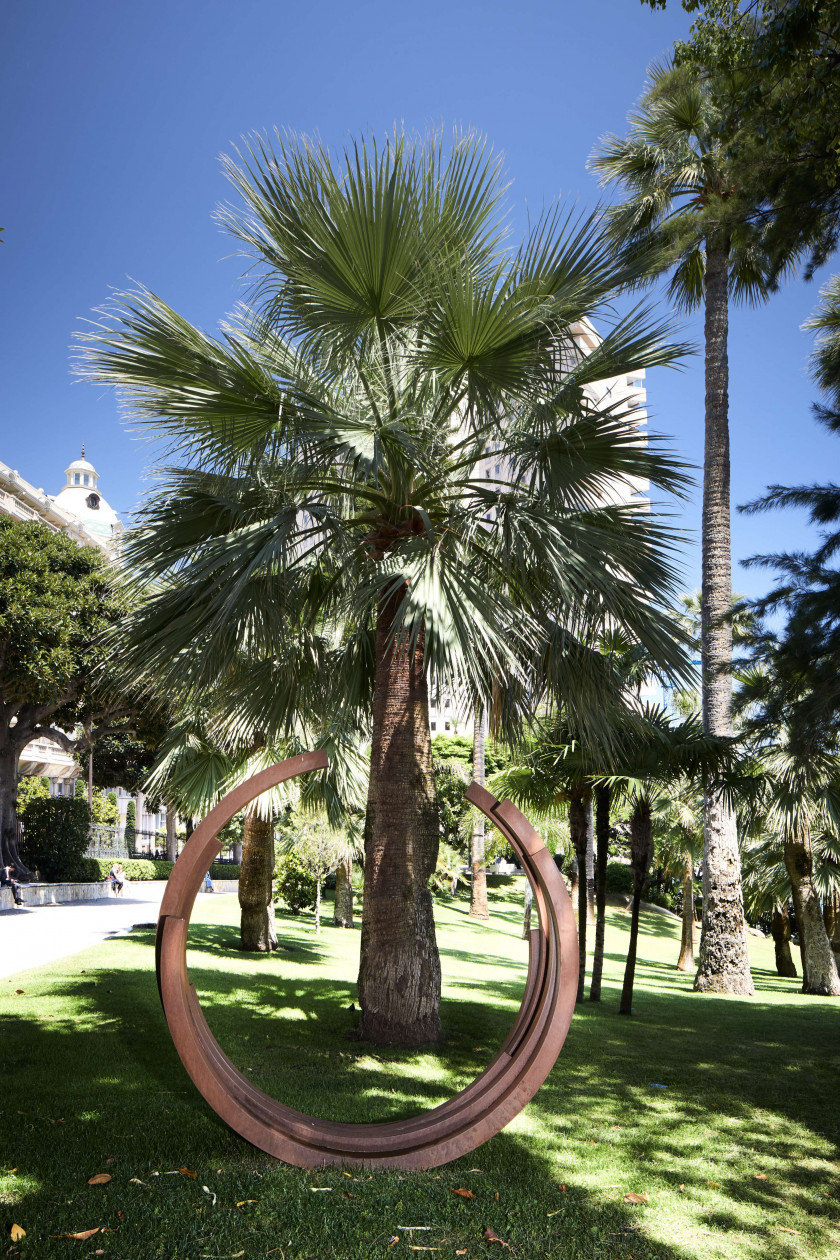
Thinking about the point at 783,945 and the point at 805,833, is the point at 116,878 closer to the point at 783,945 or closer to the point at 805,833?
the point at 783,945

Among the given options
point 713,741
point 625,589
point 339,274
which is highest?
point 339,274

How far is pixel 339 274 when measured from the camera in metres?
7.01

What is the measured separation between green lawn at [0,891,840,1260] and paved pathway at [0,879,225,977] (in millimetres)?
2351

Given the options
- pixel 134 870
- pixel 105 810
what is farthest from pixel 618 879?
pixel 105 810

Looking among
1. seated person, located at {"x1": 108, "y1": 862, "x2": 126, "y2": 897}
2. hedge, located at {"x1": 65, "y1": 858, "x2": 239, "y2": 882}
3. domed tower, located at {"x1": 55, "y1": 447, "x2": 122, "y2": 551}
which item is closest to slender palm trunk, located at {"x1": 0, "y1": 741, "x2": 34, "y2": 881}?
hedge, located at {"x1": 65, "y1": 858, "x2": 239, "y2": 882}

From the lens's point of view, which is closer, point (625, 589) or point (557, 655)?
point (625, 589)

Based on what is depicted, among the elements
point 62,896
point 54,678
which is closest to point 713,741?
point 54,678

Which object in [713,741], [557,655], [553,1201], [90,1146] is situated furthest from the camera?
[713,741]

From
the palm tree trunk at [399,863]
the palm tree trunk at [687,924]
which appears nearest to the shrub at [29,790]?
the palm tree trunk at [687,924]

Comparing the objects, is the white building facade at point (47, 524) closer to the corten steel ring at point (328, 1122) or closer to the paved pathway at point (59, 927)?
the paved pathway at point (59, 927)

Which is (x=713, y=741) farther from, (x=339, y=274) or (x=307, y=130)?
(x=307, y=130)

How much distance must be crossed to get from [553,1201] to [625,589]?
4135 millimetres

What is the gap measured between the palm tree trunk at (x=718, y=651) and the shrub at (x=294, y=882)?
1113 cm

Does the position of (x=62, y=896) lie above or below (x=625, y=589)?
below
